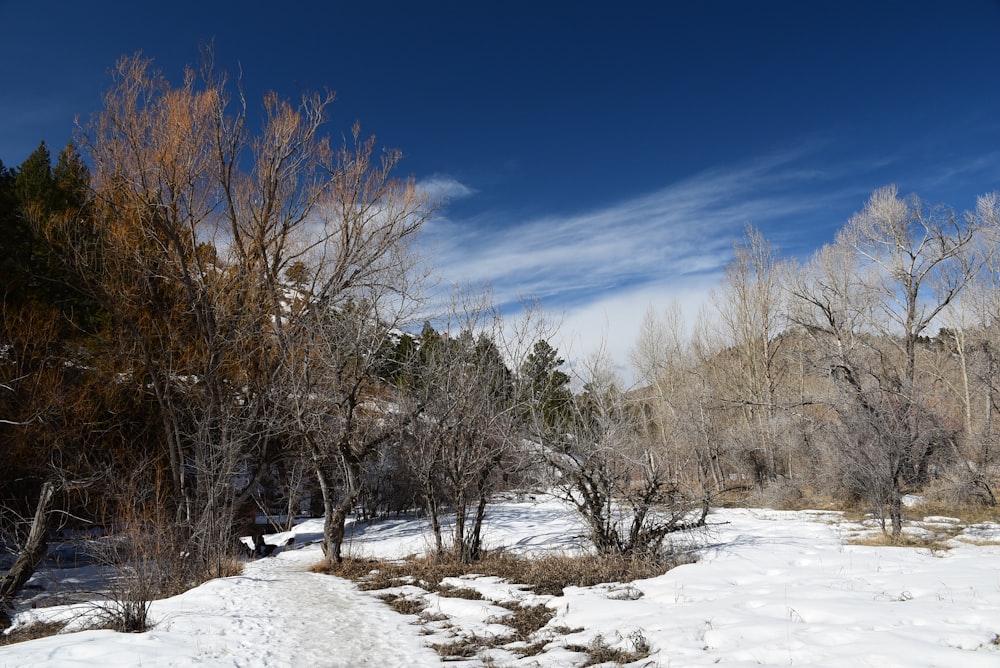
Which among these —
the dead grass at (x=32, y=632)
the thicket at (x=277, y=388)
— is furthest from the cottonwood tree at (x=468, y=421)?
the dead grass at (x=32, y=632)

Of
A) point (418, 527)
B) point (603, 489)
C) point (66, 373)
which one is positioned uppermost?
point (66, 373)

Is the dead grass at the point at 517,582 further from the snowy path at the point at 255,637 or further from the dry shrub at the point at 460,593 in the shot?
the snowy path at the point at 255,637

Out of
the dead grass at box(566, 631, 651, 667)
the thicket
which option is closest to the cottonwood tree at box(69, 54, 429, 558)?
the thicket

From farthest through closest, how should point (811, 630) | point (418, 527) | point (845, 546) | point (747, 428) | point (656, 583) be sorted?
point (747, 428) < point (418, 527) < point (845, 546) < point (656, 583) < point (811, 630)

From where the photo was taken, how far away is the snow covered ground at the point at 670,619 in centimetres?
484

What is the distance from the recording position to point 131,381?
1638 cm

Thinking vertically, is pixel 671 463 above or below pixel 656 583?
above

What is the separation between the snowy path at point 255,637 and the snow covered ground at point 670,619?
23 mm

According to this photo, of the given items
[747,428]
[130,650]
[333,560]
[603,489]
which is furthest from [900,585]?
[747,428]

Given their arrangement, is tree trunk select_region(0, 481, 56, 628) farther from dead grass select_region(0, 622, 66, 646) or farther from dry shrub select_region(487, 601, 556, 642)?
dry shrub select_region(487, 601, 556, 642)

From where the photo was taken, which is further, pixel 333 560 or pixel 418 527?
pixel 418 527

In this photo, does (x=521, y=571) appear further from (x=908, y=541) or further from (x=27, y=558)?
(x=27, y=558)

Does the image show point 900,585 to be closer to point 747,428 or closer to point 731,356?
point 747,428

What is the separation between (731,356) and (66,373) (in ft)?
109
